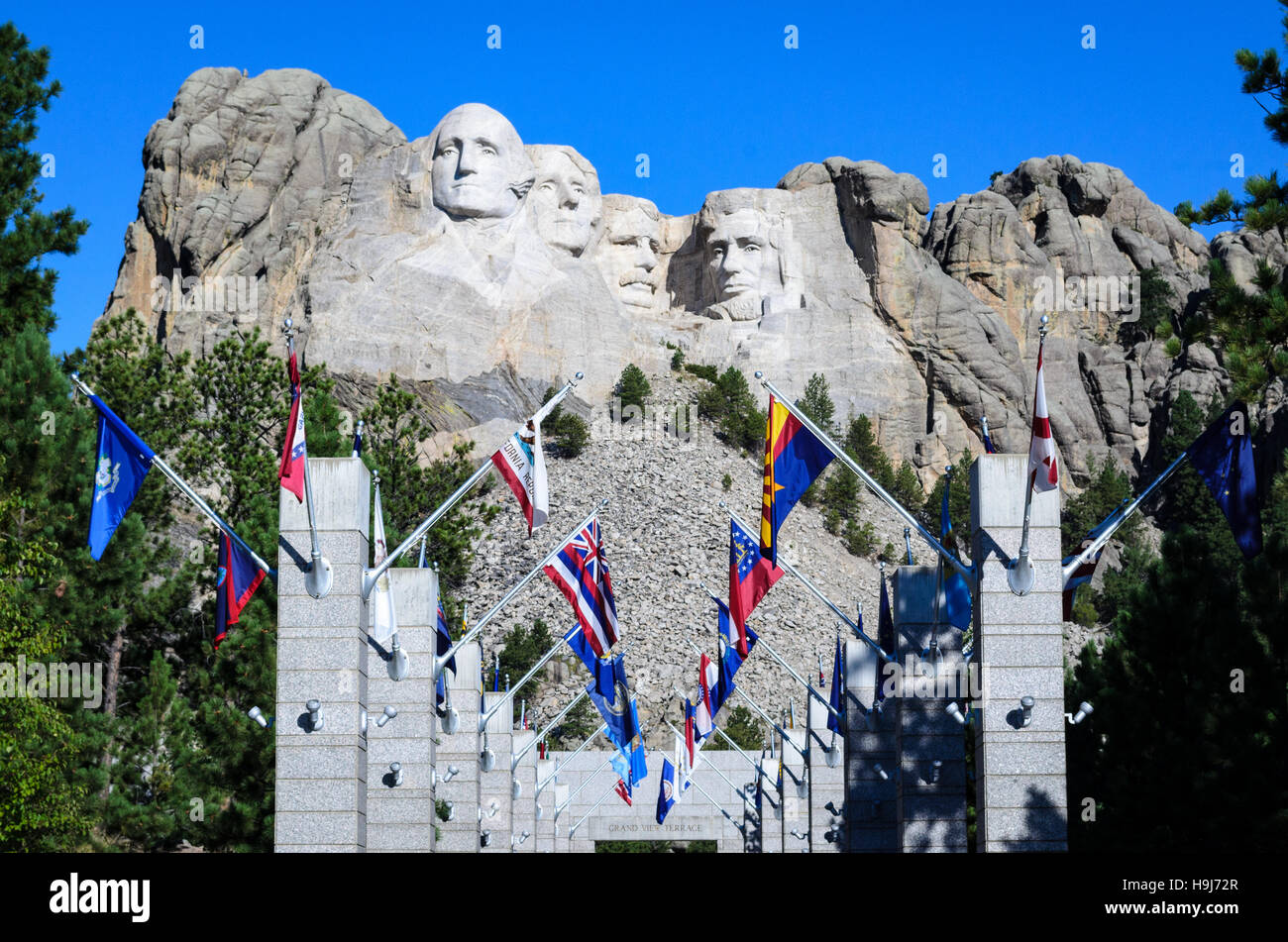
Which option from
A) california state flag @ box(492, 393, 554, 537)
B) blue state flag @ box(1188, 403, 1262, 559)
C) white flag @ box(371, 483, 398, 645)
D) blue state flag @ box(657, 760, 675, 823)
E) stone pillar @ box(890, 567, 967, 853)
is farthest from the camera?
blue state flag @ box(657, 760, 675, 823)

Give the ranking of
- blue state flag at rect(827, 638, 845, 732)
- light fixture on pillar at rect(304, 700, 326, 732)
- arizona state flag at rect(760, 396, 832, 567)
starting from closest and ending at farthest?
light fixture on pillar at rect(304, 700, 326, 732) → arizona state flag at rect(760, 396, 832, 567) → blue state flag at rect(827, 638, 845, 732)

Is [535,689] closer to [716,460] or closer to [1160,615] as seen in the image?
[716,460]

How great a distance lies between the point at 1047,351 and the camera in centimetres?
9425

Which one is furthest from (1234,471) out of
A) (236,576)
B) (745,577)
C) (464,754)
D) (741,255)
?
(741,255)

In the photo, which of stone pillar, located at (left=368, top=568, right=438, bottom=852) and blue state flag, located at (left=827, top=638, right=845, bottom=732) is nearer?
stone pillar, located at (left=368, top=568, right=438, bottom=852)

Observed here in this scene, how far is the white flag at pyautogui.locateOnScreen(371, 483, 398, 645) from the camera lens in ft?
73.0

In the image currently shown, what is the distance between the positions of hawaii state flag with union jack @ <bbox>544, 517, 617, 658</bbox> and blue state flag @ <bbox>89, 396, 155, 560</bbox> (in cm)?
740

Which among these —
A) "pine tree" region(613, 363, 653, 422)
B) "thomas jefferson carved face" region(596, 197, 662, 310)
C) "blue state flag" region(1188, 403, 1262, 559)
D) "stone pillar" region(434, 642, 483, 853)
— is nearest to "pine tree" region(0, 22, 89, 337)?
"stone pillar" region(434, 642, 483, 853)

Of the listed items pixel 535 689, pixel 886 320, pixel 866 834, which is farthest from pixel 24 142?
pixel 886 320

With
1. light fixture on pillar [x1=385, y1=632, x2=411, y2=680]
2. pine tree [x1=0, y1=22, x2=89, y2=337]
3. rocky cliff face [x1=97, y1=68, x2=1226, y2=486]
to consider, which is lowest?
light fixture on pillar [x1=385, y1=632, x2=411, y2=680]

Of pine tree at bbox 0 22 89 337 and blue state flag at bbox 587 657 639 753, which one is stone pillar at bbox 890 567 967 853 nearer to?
blue state flag at bbox 587 657 639 753

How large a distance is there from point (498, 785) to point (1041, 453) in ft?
64.0

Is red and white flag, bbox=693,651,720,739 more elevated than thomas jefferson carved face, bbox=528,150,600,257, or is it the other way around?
thomas jefferson carved face, bbox=528,150,600,257

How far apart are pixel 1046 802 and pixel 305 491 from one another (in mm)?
8912
